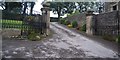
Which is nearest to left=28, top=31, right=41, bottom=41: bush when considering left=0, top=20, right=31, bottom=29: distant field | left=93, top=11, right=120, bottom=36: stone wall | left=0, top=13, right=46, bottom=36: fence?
left=0, top=13, right=46, bottom=36: fence

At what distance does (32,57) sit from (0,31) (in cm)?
581

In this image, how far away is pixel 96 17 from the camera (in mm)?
15625

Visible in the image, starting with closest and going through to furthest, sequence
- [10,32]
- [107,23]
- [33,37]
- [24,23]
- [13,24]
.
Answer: [33,37]
[10,32]
[13,24]
[24,23]
[107,23]

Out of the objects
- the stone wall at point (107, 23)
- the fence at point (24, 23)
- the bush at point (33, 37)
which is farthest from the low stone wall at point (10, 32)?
the stone wall at point (107, 23)

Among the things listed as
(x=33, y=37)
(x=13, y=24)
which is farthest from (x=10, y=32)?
(x=33, y=37)

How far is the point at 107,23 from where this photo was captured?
45.9 ft

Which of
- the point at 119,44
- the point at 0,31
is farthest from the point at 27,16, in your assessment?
the point at 119,44

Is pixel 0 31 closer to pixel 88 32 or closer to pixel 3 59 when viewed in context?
pixel 3 59

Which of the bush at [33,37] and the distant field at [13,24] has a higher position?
the distant field at [13,24]

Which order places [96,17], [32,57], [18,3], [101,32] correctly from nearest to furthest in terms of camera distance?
[32,57] → [101,32] → [96,17] → [18,3]

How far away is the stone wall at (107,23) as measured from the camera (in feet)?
41.4

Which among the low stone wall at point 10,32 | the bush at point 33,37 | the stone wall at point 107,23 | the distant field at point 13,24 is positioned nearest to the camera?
the bush at point 33,37

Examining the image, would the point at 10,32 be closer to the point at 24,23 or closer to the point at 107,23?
the point at 24,23

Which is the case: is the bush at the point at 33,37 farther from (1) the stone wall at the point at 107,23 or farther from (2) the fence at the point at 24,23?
(1) the stone wall at the point at 107,23
